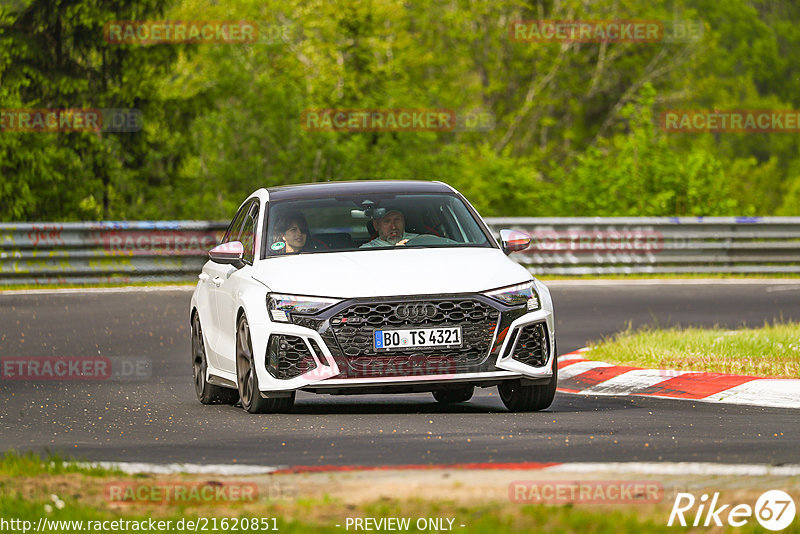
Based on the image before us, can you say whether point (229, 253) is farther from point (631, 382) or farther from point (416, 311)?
point (631, 382)

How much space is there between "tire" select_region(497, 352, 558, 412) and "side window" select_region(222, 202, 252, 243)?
2.72m

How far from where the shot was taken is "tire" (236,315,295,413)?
1040cm

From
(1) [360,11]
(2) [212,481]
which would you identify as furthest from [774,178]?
(2) [212,481]

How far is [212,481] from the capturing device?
668 centimetres

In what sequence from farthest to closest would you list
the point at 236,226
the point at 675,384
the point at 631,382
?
the point at 236,226
the point at 631,382
the point at 675,384

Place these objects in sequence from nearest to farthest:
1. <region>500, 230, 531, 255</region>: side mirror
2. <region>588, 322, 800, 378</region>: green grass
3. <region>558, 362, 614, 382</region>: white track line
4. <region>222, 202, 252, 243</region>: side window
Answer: <region>500, 230, 531, 255</region>: side mirror → <region>222, 202, 252, 243</region>: side window → <region>588, 322, 800, 378</region>: green grass → <region>558, 362, 614, 382</region>: white track line

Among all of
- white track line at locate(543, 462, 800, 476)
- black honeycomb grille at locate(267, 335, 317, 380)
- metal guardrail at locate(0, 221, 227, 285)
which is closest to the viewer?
white track line at locate(543, 462, 800, 476)

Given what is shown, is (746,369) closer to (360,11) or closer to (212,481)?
(212,481)

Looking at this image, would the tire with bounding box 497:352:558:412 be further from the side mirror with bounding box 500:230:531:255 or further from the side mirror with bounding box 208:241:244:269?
the side mirror with bounding box 208:241:244:269

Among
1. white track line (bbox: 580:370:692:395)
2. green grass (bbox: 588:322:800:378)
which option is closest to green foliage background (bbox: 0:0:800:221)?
green grass (bbox: 588:322:800:378)

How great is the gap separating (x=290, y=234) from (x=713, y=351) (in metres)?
4.33

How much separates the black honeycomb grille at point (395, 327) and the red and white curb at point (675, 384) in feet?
7.58

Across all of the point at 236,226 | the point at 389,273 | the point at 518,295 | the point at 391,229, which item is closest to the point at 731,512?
the point at 518,295

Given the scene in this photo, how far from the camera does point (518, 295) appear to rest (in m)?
10.2
